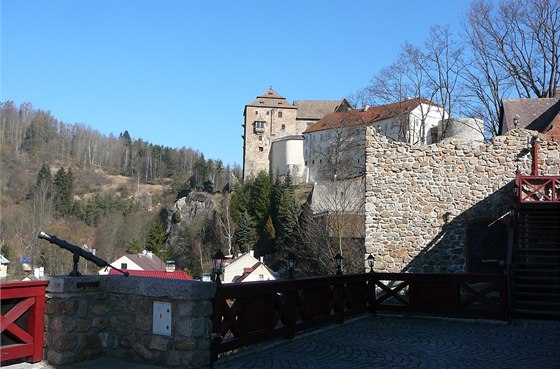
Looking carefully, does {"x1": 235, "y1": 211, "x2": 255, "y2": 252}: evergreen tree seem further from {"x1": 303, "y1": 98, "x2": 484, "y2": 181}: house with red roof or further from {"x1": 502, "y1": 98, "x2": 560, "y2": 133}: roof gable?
{"x1": 502, "y1": 98, "x2": 560, "y2": 133}: roof gable

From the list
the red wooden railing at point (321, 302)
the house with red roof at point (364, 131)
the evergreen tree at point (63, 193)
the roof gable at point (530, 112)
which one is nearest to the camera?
the red wooden railing at point (321, 302)

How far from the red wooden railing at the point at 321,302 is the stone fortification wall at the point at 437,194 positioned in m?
2.11

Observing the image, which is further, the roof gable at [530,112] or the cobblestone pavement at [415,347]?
the roof gable at [530,112]

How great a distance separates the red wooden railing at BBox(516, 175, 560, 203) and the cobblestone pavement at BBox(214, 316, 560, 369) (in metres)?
5.06

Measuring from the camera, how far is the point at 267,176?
70812 millimetres

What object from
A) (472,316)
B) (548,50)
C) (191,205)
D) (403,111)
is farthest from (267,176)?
(472,316)

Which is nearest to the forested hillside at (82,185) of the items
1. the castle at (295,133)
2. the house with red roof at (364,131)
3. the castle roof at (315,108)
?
the castle at (295,133)

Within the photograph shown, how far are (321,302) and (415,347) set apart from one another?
211 centimetres

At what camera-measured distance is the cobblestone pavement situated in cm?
735

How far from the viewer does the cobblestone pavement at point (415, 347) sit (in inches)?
289

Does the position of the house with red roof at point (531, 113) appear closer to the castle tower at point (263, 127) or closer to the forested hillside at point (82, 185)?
the forested hillside at point (82, 185)

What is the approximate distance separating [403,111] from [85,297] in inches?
1220

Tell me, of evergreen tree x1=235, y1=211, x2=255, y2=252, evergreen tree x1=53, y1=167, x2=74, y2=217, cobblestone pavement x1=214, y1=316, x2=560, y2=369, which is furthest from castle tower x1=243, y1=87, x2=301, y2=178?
cobblestone pavement x1=214, y1=316, x2=560, y2=369

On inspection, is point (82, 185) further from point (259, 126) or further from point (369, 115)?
point (369, 115)
